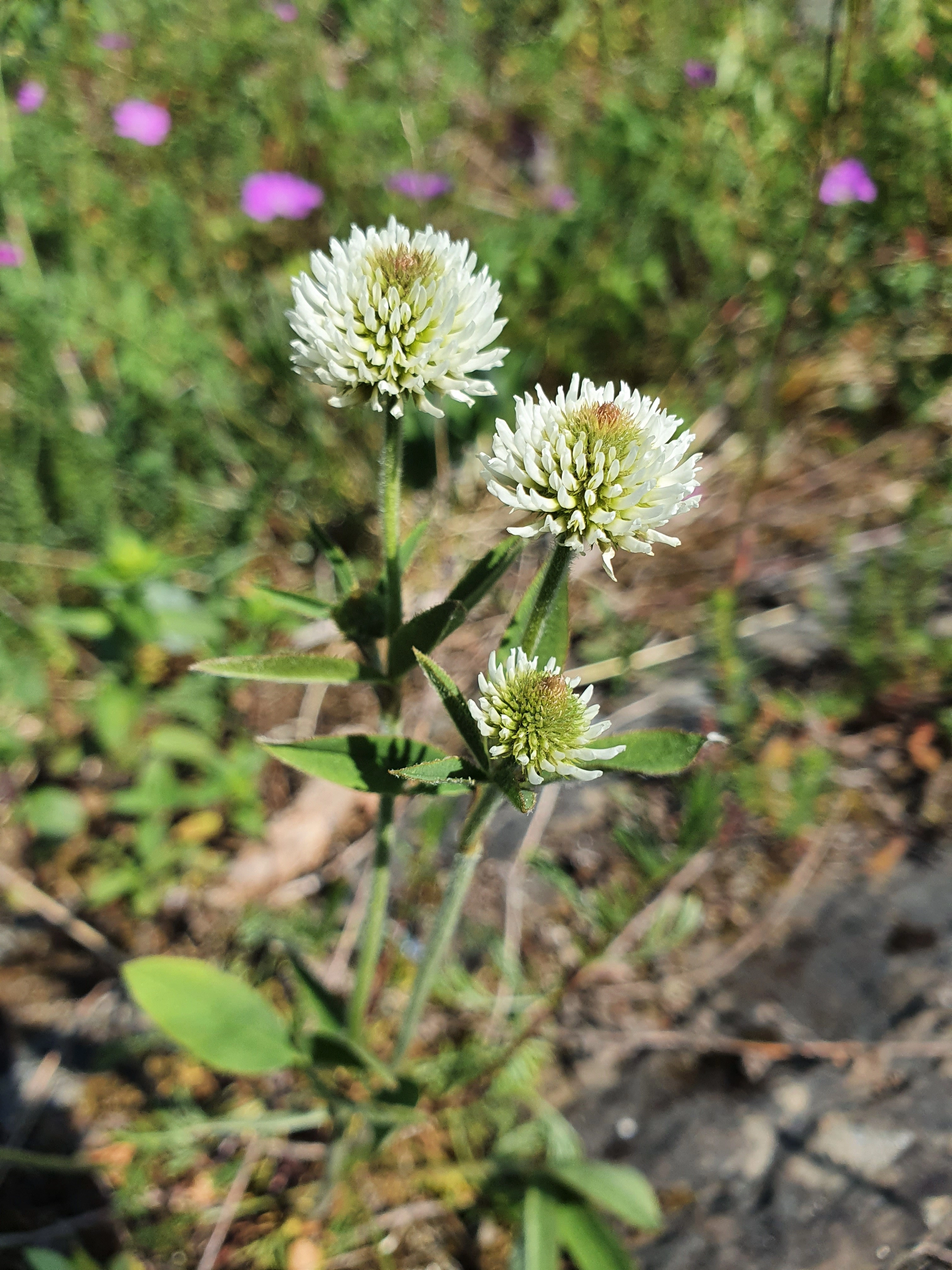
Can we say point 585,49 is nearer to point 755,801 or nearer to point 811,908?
point 755,801

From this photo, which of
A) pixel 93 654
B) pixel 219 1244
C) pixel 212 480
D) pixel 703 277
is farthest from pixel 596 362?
pixel 219 1244

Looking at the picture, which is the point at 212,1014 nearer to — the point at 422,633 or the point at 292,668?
the point at 292,668

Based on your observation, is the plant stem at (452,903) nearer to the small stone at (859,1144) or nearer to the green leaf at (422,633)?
the green leaf at (422,633)

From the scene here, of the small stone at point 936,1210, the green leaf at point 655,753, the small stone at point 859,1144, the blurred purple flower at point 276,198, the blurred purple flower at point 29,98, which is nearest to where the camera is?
the green leaf at point 655,753

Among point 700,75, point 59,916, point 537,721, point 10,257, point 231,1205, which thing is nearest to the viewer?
point 537,721

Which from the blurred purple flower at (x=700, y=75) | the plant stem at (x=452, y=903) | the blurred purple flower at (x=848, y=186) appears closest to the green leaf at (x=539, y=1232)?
the plant stem at (x=452, y=903)

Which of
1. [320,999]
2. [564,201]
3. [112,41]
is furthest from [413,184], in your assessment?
[320,999]

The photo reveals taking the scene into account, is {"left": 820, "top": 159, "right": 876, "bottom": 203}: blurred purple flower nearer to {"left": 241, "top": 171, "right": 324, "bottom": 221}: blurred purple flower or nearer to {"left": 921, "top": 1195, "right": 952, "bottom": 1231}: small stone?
{"left": 241, "top": 171, "right": 324, "bottom": 221}: blurred purple flower
